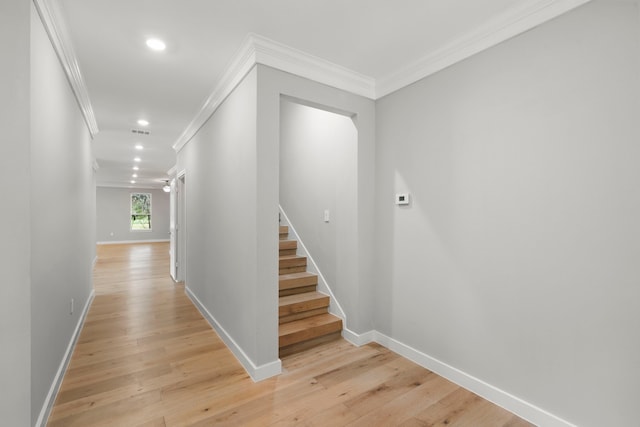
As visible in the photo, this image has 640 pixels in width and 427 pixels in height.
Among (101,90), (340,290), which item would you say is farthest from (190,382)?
(101,90)

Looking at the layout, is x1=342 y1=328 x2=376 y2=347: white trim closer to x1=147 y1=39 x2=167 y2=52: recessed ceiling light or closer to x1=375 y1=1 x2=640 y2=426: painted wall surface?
x1=375 y1=1 x2=640 y2=426: painted wall surface

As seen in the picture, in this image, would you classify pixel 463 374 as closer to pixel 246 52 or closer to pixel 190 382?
pixel 190 382

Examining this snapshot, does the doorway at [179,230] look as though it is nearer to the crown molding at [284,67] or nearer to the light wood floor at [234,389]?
the light wood floor at [234,389]

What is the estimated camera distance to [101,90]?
3.27m

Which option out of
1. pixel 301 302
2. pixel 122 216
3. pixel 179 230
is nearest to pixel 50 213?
pixel 301 302

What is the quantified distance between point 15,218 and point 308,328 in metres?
2.28

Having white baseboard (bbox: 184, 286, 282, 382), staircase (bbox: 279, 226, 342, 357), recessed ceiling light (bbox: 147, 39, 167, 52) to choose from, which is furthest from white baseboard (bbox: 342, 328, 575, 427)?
recessed ceiling light (bbox: 147, 39, 167, 52)

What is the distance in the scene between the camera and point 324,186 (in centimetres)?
352

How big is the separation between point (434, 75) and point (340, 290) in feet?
7.38

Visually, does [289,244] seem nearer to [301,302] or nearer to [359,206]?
[301,302]

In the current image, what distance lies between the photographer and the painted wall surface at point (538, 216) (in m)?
1.56

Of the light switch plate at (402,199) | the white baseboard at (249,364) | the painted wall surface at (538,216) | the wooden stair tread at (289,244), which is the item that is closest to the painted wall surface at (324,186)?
the wooden stair tread at (289,244)

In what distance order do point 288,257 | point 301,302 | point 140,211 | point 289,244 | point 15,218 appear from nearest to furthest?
point 15,218 → point 301,302 → point 288,257 → point 289,244 → point 140,211

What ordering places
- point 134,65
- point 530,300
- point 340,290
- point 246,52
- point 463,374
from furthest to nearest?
point 340,290, point 134,65, point 246,52, point 463,374, point 530,300
